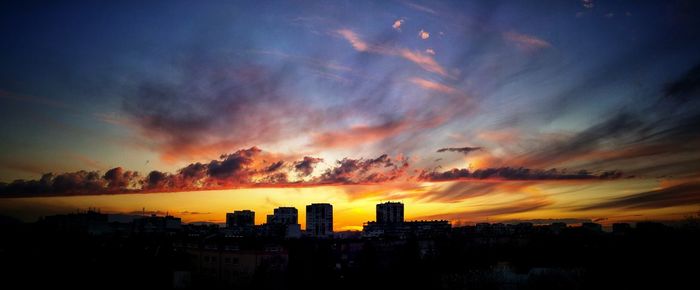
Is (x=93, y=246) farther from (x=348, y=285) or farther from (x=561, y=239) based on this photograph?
(x=561, y=239)

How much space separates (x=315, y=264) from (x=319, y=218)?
3680 inches

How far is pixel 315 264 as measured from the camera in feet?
265

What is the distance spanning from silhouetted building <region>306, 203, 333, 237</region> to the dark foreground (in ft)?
239

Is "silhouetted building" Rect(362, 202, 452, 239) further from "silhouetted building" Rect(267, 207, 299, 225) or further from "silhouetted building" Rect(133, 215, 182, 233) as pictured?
"silhouetted building" Rect(133, 215, 182, 233)

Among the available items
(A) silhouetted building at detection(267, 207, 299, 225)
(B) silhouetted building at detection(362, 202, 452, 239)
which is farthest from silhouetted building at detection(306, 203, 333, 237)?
(B) silhouetted building at detection(362, 202, 452, 239)

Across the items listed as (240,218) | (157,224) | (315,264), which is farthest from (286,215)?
(315,264)

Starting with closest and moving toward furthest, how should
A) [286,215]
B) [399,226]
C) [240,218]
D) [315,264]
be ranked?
[315,264], [286,215], [399,226], [240,218]

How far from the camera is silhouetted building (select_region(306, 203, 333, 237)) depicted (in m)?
173

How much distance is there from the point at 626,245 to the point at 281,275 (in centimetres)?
5817

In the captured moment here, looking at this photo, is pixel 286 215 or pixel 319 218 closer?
pixel 286 215

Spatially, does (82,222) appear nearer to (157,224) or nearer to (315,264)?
(157,224)

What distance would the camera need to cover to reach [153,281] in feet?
183

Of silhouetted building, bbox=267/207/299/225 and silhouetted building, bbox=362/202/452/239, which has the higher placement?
silhouetted building, bbox=267/207/299/225

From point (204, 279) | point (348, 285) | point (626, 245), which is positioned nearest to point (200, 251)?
point (204, 279)
